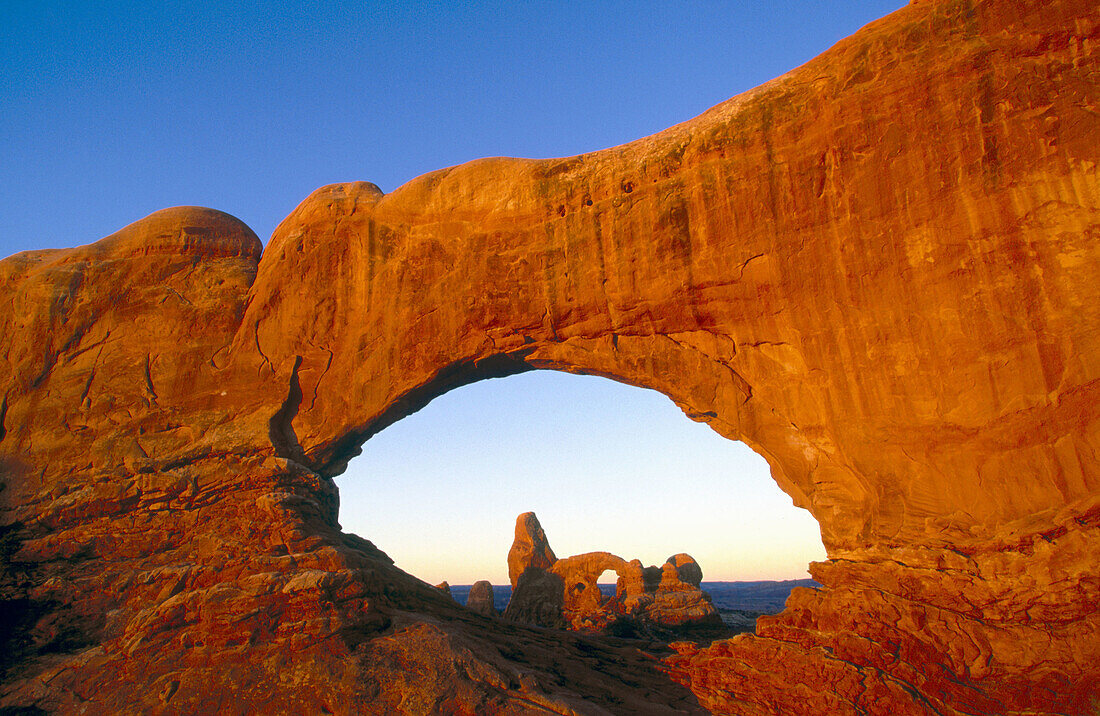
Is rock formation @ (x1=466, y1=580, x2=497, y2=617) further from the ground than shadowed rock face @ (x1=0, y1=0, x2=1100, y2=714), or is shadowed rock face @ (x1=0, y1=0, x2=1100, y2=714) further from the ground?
shadowed rock face @ (x1=0, y1=0, x2=1100, y2=714)

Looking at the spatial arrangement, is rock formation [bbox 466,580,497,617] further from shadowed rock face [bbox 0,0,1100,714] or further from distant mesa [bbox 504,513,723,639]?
shadowed rock face [bbox 0,0,1100,714]

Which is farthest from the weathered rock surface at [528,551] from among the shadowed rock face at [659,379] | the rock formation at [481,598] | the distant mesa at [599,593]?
the shadowed rock face at [659,379]

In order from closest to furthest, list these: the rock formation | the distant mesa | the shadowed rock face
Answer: the shadowed rock face, the distant mesa, the rock formation

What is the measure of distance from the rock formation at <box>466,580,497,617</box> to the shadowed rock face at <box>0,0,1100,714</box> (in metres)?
14.3

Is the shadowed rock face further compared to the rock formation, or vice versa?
the rock formation

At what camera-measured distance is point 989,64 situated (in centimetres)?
1458

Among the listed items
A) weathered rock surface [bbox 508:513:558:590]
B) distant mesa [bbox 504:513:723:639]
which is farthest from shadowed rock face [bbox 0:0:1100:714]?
weathered rock surface [bbox 508:513:558:590]

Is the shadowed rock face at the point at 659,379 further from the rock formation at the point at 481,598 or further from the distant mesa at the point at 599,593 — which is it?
the rock formation at the point at 481,598

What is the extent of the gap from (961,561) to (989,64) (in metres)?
10.3

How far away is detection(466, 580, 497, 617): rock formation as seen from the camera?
31.9 meters

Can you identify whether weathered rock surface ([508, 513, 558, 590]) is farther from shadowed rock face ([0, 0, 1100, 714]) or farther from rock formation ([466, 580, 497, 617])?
shadowed rock face ([0, 0, 1100, 714])

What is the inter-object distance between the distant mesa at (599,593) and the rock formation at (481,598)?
4.74 ft

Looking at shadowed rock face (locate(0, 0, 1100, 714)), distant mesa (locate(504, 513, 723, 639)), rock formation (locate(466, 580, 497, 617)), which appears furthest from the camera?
rock formation (locate(466, 580, 497, 617))

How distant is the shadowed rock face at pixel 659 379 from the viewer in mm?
12867
